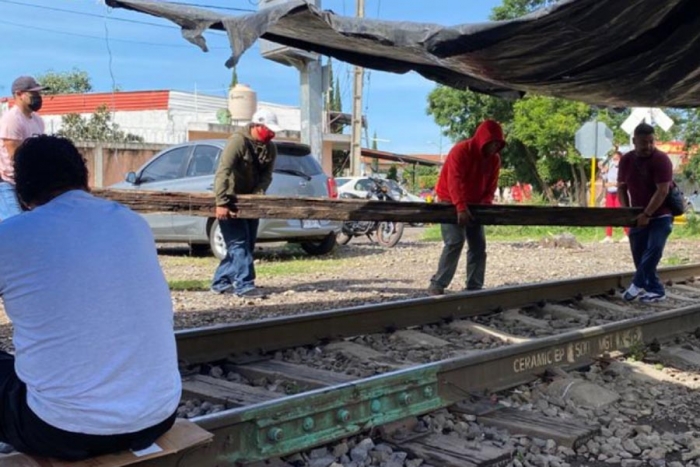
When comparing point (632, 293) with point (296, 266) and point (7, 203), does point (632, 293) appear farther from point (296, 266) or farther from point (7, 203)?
point (7, 203)

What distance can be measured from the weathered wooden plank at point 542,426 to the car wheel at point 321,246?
28.9 ft

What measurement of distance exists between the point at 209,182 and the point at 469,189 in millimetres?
4793

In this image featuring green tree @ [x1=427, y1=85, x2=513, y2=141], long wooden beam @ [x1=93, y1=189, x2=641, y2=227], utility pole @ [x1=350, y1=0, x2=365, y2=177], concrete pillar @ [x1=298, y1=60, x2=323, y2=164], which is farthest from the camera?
green tree @ [x1=427, y1=85, x2=513, y2=141]

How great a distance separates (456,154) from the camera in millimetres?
7891

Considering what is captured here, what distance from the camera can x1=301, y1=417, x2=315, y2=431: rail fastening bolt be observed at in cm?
378

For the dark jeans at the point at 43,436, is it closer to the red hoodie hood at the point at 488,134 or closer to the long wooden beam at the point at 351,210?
the long wooden beam at the point at 351,210

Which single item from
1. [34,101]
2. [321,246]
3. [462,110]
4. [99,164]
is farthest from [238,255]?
[462,110]

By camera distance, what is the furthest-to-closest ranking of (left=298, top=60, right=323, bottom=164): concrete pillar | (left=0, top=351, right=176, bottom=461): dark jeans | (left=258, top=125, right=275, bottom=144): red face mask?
(left=298, top=60, right=323, bottom=164): concrete pillar, (left=258, top=125, right=275, bottom=144): red face mask, (left=0, top=351, right=176, bottom=461): dark jeans

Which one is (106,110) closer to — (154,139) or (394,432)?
(154,139)

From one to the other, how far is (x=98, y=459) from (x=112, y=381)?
0.34m

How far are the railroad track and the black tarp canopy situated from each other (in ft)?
6.31

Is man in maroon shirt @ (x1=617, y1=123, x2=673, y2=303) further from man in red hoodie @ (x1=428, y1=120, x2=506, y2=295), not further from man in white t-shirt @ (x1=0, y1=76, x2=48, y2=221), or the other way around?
man in white t-shirt @ (x1=0, y1=76, x2=48, y2=221)

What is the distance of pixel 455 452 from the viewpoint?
3.79 meters

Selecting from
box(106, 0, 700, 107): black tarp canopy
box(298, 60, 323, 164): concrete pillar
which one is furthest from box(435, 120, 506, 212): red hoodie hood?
box(298, 60, 323, 164): concrete pillar
